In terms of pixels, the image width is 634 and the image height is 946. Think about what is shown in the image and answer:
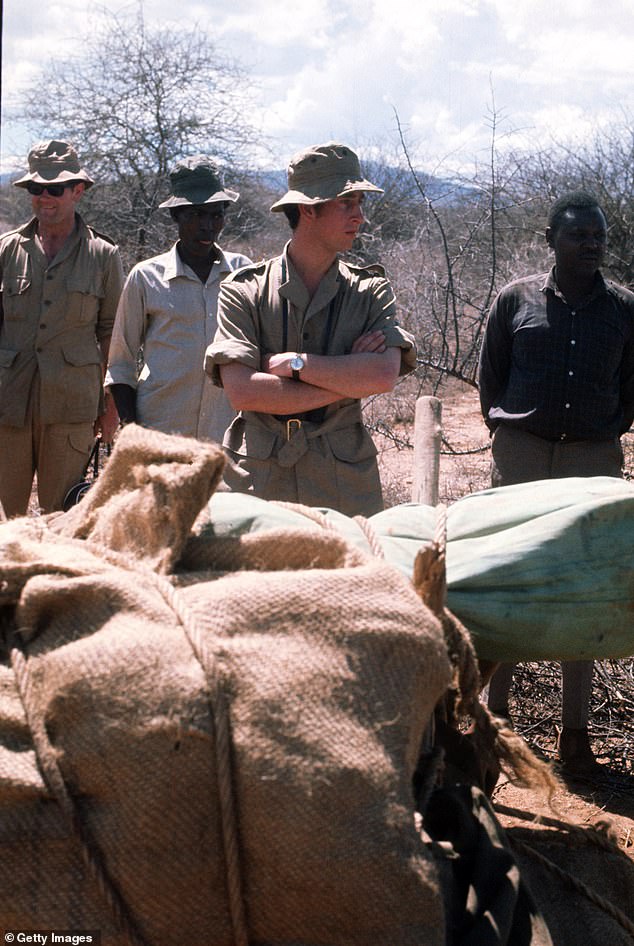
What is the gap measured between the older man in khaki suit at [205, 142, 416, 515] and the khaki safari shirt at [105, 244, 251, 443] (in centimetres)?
108

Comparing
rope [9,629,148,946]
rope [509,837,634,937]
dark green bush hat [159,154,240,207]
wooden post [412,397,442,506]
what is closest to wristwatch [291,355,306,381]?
wooden post [412,397,442,506]

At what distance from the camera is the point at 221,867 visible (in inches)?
63.2

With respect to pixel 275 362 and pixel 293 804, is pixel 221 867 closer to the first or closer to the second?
pixel 293 804

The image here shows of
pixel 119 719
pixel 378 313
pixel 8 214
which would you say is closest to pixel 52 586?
pixel 119 719

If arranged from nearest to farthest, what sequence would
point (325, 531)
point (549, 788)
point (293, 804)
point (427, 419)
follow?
1. point (293, 804)
2. point (325, 531)
3. point (549, 788)
4. point (427, 419)

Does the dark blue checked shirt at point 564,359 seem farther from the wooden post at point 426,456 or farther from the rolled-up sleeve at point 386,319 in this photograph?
the wooden post at point 426,456

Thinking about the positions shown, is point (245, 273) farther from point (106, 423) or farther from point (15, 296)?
point (106, 423)

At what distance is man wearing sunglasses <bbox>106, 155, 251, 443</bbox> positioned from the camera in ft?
16.7

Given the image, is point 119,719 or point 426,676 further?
point 426,676

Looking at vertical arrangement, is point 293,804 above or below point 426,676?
below

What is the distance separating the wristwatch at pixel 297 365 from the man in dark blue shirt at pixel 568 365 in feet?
3.71

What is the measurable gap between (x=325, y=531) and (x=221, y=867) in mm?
582

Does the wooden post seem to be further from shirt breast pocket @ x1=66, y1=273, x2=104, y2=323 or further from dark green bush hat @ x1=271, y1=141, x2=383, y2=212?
shirt breast pocket @ x1=66, y1=273, x2=104, y2=323

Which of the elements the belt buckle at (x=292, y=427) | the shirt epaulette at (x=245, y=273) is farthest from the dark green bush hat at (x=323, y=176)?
the belt buckle at (x=292, y=427)
